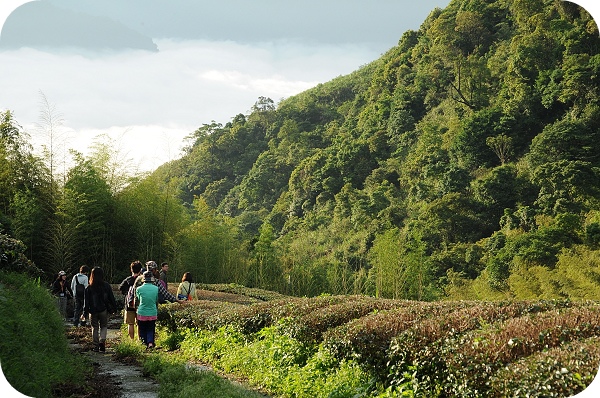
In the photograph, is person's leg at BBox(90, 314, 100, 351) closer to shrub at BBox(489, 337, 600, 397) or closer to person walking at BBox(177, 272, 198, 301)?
person walking at BBox(177, 272, 198, 301)

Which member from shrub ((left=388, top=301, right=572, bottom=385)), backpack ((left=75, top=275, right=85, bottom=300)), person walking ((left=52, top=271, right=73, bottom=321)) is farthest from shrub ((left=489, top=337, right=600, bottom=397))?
person walking ((left=52, top=271, right=73, bottom=321))

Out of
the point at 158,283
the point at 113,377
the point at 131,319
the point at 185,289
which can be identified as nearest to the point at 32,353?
the point at 113,377

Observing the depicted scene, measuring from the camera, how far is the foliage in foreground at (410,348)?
157 inches

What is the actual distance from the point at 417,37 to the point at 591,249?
96.5 feet

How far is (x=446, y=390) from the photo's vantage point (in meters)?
4.40

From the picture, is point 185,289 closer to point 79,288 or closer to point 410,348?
point 79,288

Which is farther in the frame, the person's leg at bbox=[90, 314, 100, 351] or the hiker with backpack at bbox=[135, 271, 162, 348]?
the person's leg at bbox=[90, 314, 100, 351]

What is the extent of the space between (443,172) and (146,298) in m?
27.6

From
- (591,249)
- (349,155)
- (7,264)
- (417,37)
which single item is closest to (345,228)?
(349,155)

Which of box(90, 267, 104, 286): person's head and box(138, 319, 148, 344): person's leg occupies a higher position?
box(90, 267, 104, 286): person's head

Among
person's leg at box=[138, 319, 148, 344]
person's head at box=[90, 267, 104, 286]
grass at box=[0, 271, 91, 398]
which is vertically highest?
person's head at box=[90, 267, 104, 286]

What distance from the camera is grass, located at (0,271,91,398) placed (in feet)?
14.4

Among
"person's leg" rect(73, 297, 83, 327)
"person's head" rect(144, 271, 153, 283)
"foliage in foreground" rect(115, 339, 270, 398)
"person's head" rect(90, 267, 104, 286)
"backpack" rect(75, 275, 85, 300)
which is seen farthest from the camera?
"person's leg" rect(73, 297, 83, 327)

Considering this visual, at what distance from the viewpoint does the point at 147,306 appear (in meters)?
7.85
